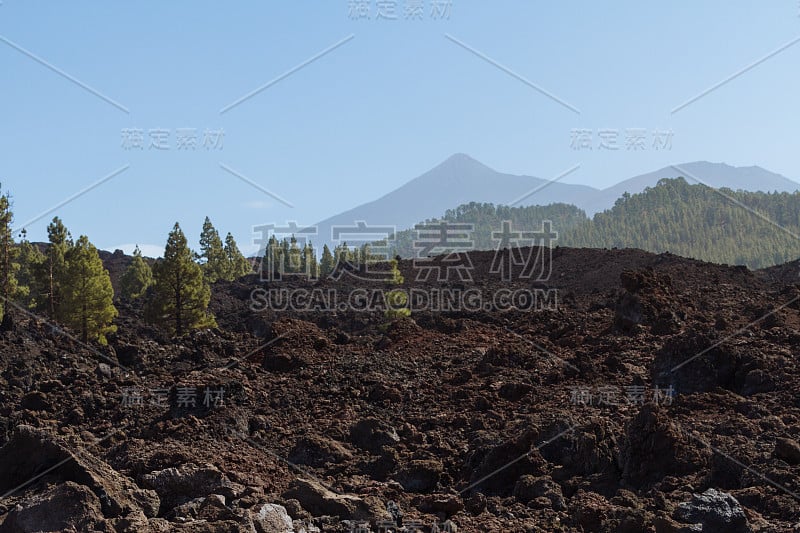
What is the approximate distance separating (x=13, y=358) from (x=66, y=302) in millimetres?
9610

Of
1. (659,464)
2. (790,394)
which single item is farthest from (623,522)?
(790,394)

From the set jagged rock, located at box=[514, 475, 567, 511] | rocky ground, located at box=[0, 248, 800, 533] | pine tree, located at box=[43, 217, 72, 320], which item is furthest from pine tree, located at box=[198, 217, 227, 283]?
jagged rock, located at box=[514, 475, 567, 511]

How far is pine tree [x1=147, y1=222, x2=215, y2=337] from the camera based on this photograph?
1464 inches

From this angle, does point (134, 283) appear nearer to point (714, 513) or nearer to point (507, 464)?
point (507, 464)

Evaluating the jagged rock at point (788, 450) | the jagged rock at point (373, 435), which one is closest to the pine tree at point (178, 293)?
the jagged rock at point (373, 435)

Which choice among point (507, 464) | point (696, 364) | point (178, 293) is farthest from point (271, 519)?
point (178, 293)

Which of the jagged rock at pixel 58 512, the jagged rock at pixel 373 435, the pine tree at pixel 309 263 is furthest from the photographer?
the pine tree at pixel 309 263

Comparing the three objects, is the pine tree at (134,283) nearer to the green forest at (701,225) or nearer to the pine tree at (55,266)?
the pine tree at (55,266)

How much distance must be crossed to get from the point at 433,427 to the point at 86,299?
23409 millimetres

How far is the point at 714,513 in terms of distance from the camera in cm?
911

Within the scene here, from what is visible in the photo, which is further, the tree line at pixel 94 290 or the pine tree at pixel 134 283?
the pine tree at pixel 134 283

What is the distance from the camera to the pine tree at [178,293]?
122 feet

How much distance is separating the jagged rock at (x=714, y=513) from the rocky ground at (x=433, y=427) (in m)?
0.02

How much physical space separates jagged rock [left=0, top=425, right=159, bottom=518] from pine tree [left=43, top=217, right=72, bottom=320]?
84.6 ft
